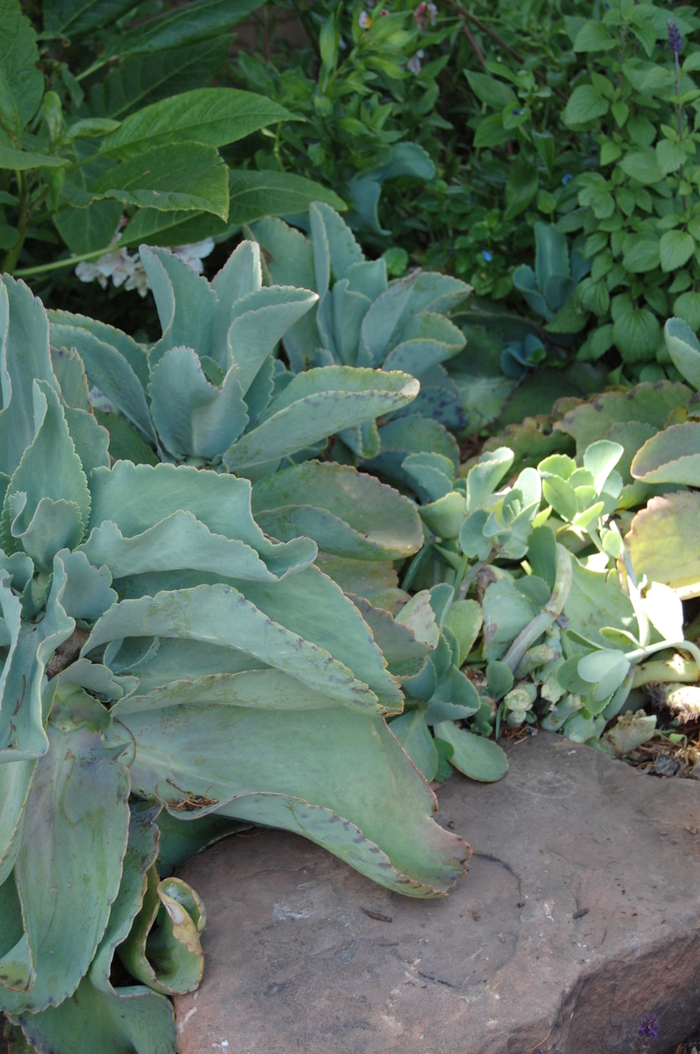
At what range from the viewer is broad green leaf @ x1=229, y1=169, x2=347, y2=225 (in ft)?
5.32

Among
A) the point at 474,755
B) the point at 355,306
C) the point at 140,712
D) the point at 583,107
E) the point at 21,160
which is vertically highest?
the point at 21,160

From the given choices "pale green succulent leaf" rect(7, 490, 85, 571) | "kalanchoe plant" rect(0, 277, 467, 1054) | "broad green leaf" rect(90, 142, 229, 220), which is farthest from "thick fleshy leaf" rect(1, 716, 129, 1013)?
"broad green leaf" rect(90, 142, 229, 220)

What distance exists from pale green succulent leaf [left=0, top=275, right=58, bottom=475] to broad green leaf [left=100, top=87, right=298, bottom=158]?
540 mm

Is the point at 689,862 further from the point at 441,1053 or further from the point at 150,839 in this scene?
the point at 150,839

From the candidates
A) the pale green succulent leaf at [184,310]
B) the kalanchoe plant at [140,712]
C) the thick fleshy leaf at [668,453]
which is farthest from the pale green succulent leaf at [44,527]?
the thick fleshy leaf at [668,453]

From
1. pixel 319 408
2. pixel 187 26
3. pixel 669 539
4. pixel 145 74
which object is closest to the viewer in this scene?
pixel 319 408

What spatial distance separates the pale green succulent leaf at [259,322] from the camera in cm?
116

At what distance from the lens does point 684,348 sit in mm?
1492

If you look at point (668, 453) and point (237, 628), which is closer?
point (237, 628)

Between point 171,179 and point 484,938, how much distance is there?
3.68ft

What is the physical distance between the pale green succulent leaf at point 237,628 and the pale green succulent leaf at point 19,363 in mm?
242

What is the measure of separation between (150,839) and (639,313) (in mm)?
1291

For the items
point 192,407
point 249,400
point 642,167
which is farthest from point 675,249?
point 192,407

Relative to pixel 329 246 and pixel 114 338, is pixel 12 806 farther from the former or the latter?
pixel 329 246
